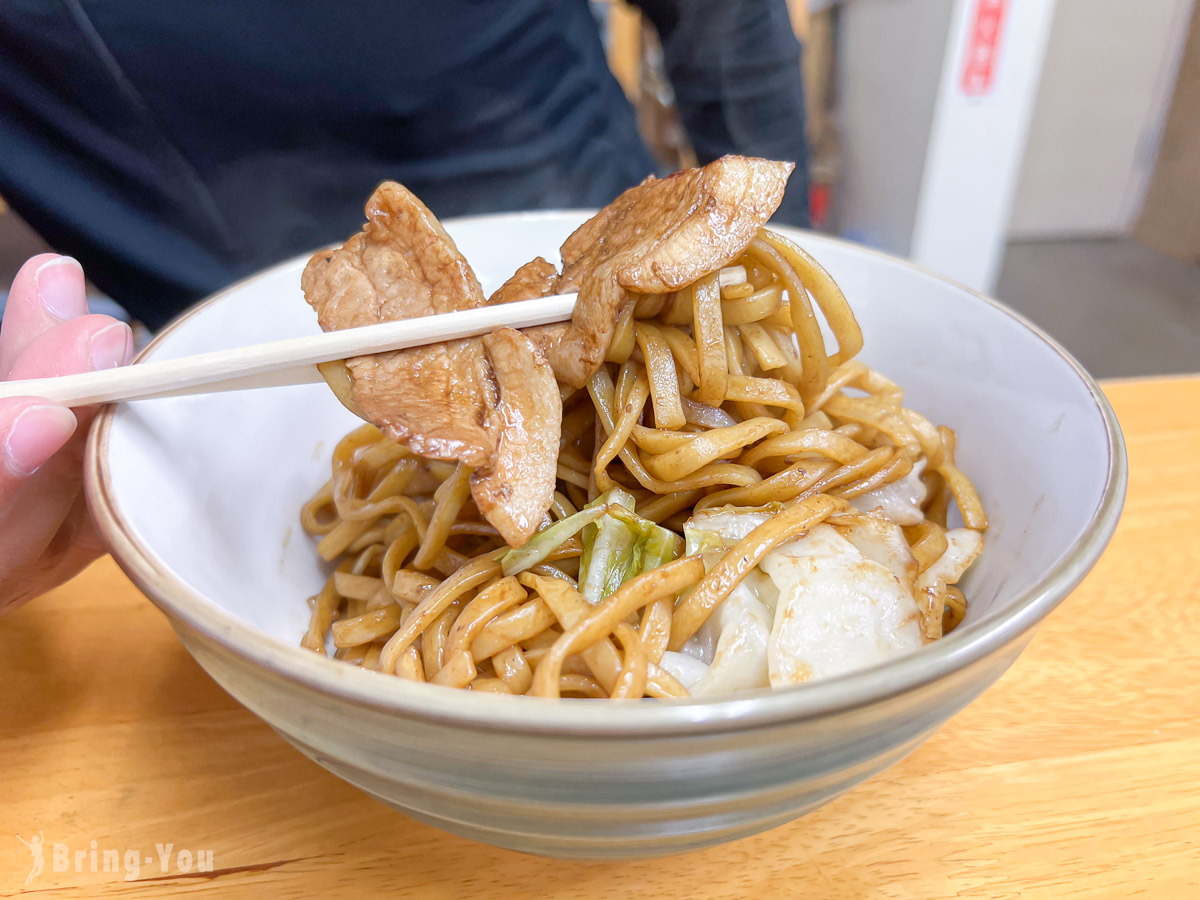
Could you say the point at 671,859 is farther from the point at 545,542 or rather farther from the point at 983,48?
the point at 983,48

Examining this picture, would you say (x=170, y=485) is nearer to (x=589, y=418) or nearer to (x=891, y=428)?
(x=589, y=418)

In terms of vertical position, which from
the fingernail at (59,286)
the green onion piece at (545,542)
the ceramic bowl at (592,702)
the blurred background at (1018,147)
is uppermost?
the fingernail at (59,286)

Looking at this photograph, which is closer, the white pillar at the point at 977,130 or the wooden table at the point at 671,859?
the wooden table at the point at 671,859

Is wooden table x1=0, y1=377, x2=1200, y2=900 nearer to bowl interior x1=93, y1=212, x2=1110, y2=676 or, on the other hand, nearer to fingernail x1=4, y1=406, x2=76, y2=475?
bowl interior x1=93, y1=212, x2=1110, y2=676

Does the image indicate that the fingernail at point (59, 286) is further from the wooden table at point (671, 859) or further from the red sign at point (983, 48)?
the red sign at point (983, 48)
